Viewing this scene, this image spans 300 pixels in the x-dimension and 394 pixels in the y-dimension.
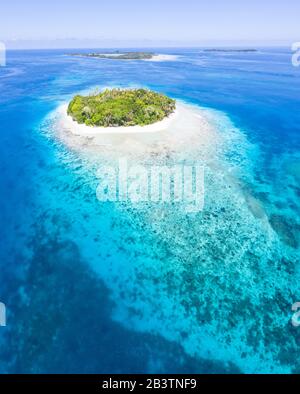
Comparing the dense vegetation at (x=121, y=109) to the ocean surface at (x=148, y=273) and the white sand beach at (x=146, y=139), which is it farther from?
the ocean surface at (x=148, y=273)

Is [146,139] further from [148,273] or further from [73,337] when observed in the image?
[73,337]

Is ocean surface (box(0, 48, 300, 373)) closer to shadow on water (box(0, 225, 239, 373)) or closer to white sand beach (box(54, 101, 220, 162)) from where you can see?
shadow on water (box(0, 225, 239, 373))

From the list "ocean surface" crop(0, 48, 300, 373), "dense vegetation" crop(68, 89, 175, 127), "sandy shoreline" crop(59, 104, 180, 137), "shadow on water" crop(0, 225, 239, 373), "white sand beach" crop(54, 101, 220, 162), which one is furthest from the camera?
"dense vegetation" crop(68, 89, 175, 127)

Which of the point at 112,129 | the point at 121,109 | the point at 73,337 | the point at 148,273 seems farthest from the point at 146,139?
the point at 73,337

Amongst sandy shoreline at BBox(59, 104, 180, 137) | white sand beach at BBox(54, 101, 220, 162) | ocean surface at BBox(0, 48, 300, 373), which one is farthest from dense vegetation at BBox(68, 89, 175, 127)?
ocean surface at BBox(0, 48, 300, 373)

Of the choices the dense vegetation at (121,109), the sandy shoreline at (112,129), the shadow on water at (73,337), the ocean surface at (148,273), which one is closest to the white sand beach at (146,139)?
the sandy shoreline at (112,129)

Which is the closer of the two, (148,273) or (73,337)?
(73,337)
